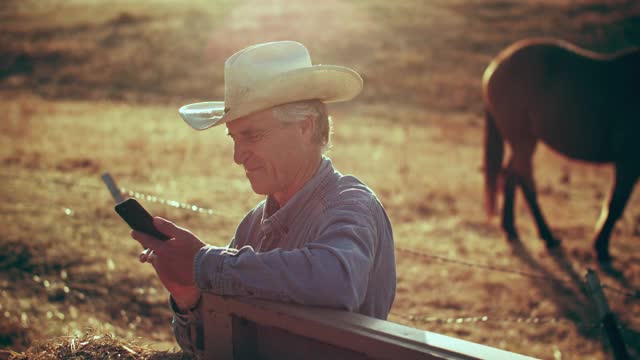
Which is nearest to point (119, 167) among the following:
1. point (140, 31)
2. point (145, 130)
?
point (145, 130)

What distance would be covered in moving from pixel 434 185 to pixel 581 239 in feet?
7.78

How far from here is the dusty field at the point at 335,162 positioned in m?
5.38

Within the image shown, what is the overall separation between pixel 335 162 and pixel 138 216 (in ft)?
29.2

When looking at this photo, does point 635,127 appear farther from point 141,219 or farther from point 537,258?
point 141,219

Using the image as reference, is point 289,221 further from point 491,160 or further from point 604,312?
point 491,160

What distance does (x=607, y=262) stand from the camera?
23.2ft

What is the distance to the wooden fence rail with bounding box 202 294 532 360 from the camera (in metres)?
1.76

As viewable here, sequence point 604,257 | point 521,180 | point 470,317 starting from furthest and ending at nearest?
point 521,180 → point 604,257 → point 470,317

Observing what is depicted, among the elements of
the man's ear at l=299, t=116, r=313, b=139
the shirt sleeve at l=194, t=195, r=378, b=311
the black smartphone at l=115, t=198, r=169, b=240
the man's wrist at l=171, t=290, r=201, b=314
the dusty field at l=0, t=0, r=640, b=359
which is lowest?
the dusty field at l=0, t=0, r=640, b=359

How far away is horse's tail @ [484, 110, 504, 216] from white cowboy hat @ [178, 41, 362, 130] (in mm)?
5789

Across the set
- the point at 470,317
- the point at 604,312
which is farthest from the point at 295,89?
the point at 470,317

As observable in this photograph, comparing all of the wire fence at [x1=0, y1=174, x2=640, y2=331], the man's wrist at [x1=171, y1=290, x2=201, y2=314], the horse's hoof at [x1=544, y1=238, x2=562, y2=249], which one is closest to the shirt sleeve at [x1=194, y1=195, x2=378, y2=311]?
the man's wrist at [x1=171, y1=290, x2=201, y2=314]

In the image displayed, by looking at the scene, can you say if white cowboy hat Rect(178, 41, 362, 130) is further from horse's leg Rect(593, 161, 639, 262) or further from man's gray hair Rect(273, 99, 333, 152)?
horse's leg Rect(593, 161, 639, 262)

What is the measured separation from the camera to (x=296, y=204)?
238cm
